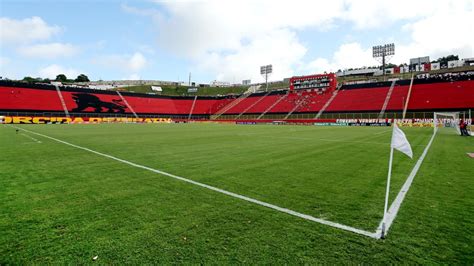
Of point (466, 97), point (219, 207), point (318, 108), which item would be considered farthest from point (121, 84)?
point (219, 207)

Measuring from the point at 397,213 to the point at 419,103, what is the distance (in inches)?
2556

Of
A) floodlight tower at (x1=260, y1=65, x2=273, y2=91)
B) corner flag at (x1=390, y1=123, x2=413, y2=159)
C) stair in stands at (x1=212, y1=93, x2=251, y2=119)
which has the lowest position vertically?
corner flag at (x1=390, y1=123, x2=413, y2=159)

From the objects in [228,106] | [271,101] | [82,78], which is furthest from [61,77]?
[271,101]

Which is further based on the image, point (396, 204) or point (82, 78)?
point (82, 78)

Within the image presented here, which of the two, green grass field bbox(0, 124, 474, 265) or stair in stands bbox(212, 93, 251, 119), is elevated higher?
stair in stands bbox(212, 93, 251, 119)

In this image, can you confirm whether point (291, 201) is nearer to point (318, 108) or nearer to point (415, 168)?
point (415, 168)

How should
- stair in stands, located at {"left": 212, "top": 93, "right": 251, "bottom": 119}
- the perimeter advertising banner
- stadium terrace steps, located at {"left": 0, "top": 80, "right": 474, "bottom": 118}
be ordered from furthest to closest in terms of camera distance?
stair in stands, located at {"left": 212, "top": 93, "right": 251, "bottom": 119} < stadium terrace steps, located at {"left": 0, "top": 80, "right": 474, "bottom": 118} < the perimeter advertising banner

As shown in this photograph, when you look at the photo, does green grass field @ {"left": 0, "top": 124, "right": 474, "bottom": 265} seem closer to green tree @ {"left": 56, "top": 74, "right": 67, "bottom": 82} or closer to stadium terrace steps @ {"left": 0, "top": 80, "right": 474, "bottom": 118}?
stadium terrace steps @ {"left": 0, "top": 80, "right": 474, "bottom": 118}

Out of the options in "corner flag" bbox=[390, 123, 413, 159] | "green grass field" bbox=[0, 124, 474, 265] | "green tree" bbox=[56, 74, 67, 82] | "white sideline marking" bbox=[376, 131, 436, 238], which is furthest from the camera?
"green tree" bbox=[56, 74, 67, 82]

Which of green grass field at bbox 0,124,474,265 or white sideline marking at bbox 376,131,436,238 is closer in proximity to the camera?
green grass field at bbox 0,124,474,265

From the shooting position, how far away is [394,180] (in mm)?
6590

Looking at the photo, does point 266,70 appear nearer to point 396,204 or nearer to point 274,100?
point 274,100

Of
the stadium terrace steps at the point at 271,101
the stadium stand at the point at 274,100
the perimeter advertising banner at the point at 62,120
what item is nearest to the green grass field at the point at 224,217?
the perimeter advertising banner at the point at 62,120

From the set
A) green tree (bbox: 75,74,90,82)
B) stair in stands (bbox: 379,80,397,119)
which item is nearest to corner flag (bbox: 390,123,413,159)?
stair in stands (bbox: 379,80,397,119)
